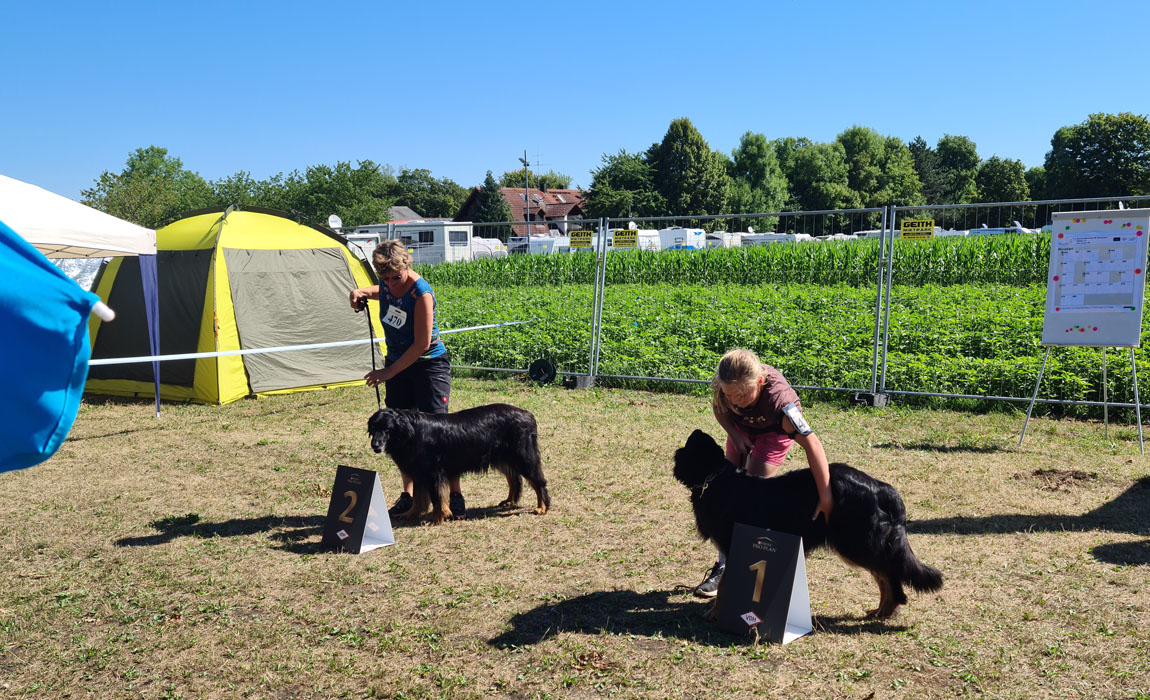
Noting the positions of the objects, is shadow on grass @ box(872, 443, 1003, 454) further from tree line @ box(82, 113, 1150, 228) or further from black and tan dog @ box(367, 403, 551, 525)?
tree line @ box(82, 113, 1150, 228)

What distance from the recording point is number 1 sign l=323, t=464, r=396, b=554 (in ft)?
15.2

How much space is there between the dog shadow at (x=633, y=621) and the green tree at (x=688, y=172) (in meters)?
59.3

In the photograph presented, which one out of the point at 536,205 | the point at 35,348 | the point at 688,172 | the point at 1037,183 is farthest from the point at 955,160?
the point at 35,348

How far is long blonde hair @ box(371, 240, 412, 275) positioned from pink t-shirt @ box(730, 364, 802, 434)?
254 centimetres

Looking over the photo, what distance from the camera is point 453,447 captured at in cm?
503

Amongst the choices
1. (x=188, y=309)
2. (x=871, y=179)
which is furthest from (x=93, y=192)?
(x=871, y=179)

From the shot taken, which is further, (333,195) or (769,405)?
(333,195)

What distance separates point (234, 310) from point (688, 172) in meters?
55.9

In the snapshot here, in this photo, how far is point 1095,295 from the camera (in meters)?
6.76

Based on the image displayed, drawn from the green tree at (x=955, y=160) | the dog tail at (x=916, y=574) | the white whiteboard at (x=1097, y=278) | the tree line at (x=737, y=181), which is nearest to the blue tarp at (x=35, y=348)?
the dog tail at (x=916, y=574)

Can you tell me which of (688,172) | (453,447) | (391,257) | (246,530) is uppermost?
(688,172)

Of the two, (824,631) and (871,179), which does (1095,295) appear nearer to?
(824,631)

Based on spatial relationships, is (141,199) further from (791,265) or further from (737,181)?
(737,181)

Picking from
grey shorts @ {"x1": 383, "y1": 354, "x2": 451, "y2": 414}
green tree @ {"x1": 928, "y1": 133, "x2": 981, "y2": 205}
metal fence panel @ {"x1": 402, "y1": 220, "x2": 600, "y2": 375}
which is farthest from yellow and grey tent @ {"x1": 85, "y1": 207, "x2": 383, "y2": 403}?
green tree @ {"x1": 928, "y1": 133, "x2": 981, "y2": 205}
